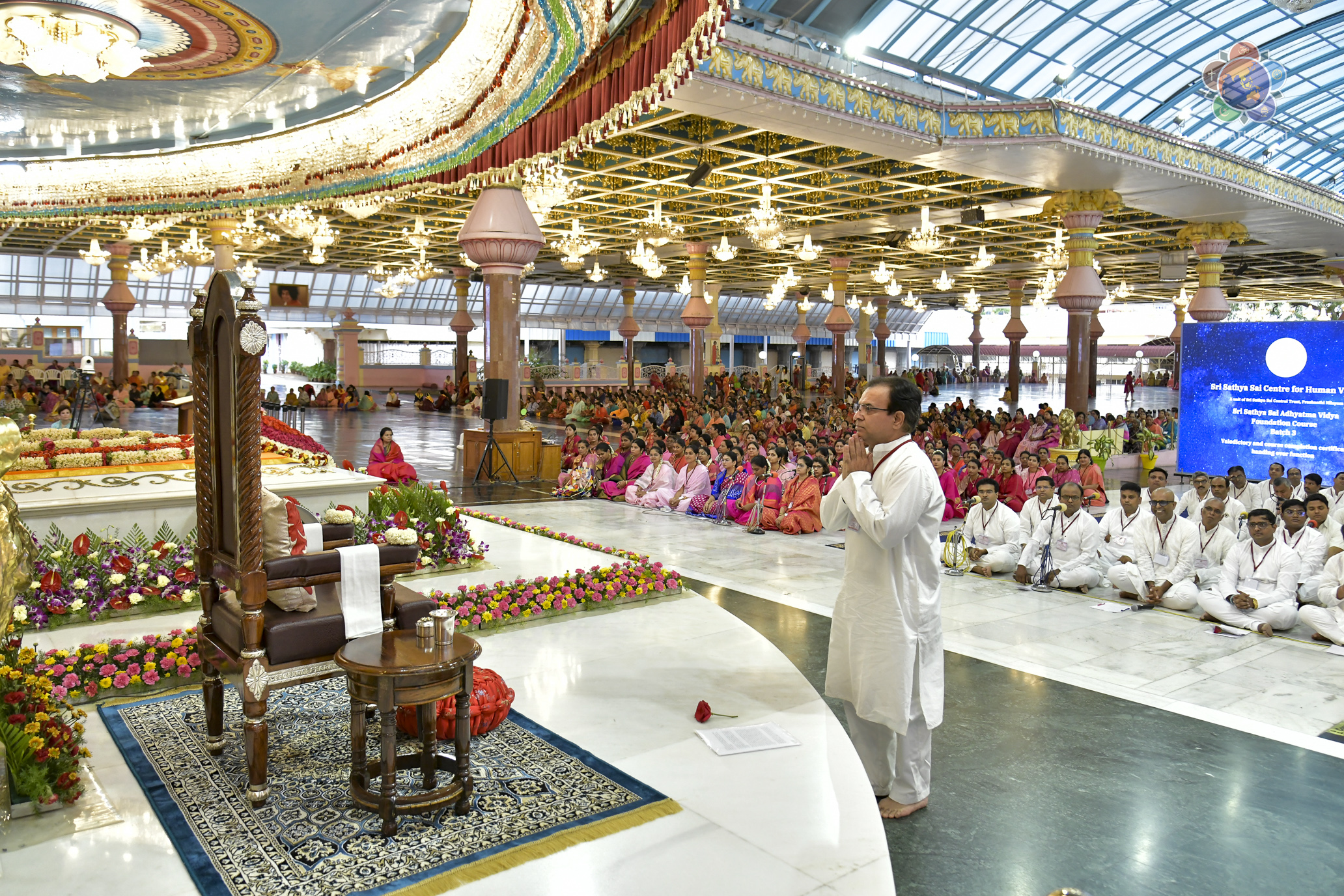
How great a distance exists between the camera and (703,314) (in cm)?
2122

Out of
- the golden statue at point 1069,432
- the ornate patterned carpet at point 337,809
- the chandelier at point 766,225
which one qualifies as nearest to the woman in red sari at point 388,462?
the chandelier at point 766,225

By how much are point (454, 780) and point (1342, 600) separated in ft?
17.6

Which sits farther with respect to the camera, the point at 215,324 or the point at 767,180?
the point at 767,180

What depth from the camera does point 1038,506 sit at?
25.0 ft

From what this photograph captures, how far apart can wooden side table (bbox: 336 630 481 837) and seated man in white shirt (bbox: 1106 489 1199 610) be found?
5.25 metres

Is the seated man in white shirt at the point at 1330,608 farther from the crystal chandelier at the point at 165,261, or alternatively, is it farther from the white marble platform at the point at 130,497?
the crystal chandelier at the point at 165,261

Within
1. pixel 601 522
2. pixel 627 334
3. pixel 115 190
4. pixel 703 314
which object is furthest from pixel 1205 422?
pixel 627 334

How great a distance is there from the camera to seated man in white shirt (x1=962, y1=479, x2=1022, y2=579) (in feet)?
25.0

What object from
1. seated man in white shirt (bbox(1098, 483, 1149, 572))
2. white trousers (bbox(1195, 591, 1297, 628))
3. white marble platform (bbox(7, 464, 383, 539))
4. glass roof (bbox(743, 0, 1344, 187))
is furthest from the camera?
glass roof (bbox(743, 0, 1344, 187))

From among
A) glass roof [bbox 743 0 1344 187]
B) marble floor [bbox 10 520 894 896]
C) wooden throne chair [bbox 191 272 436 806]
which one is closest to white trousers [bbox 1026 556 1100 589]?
marble floor [bbox 10 520 894 896]

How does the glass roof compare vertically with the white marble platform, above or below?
above

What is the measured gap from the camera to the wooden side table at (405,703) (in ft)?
10.1

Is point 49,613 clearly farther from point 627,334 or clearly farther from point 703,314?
point 627,334

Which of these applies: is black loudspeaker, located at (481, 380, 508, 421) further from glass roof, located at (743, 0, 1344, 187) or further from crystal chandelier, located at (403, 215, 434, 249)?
crystal chandelier, located at (403, 215, 434, 249)
